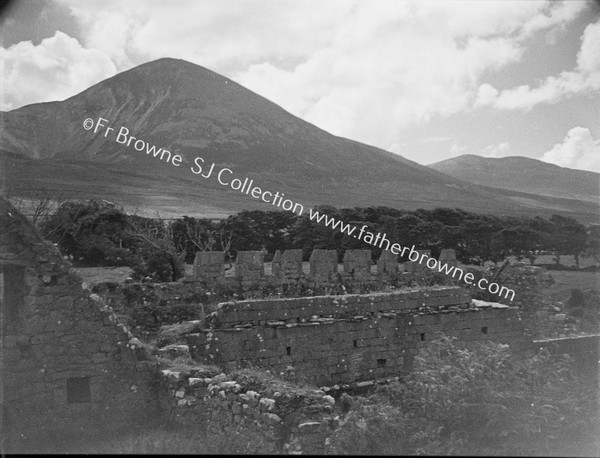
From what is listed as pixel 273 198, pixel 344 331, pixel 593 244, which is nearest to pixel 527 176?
pixel 273 198

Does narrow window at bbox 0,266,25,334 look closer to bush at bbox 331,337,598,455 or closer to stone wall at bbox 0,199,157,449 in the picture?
stone wall at bbox 0,199,157,449

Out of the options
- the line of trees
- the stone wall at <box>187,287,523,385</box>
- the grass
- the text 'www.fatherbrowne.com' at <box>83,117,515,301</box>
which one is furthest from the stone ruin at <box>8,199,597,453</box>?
the line of trees

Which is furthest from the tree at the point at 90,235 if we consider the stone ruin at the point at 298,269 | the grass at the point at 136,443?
the grass at the point at 136,443

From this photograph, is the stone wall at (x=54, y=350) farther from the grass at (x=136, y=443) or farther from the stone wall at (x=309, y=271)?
the stone wall at (x=309, y=271)

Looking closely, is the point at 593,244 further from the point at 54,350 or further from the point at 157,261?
the point at 54,350

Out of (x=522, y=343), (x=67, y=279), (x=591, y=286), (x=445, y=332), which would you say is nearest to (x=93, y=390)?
(x=67, y=279)

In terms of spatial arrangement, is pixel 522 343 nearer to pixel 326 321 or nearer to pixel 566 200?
pixel 326 321
